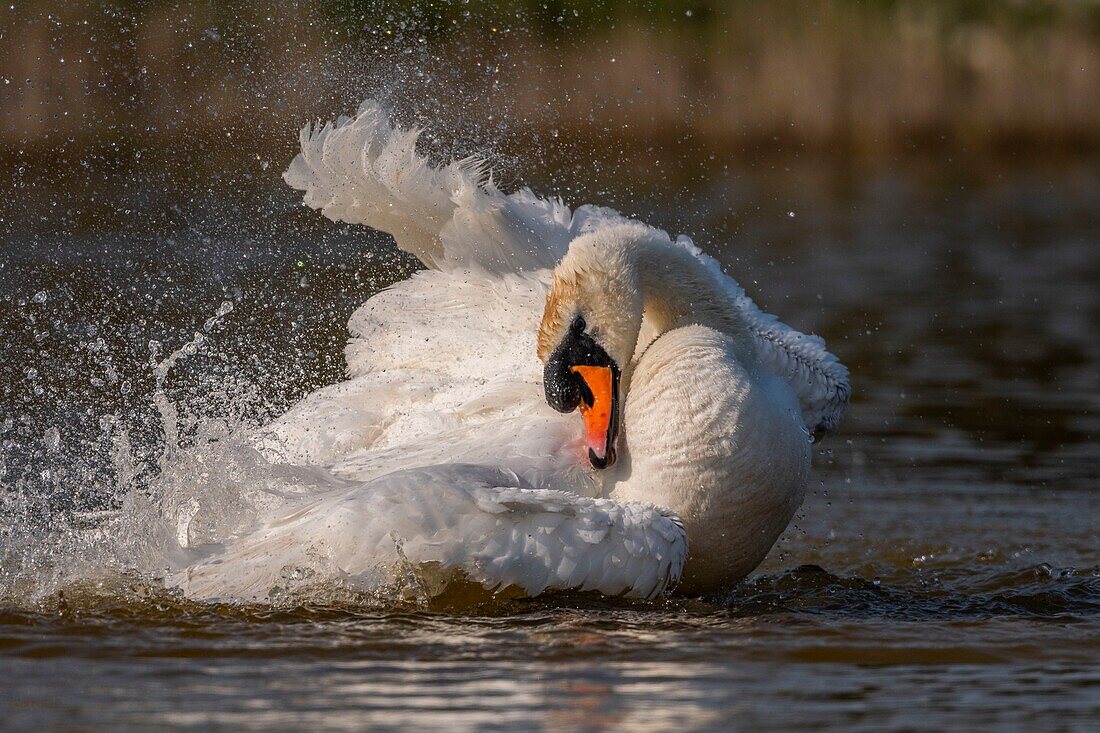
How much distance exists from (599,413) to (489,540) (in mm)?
737

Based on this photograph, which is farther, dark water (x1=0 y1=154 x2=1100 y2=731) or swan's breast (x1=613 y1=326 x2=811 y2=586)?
swan's breast (x1=613 y1=326 x2=811 y2=586)

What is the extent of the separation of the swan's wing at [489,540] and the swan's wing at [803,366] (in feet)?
5.46

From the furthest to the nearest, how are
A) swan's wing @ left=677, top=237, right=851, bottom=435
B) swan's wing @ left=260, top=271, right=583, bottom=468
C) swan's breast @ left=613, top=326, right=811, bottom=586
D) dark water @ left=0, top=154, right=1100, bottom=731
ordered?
swan's wing @ left=677, top=237, right=851, bottom=435, swan's wing @ left=260, top=271, right=583, bottom=468, swan's breast @ left=613, top=326, right=811, bottom=586, dark water @ left=0, top=154, right=1100, bottom=731

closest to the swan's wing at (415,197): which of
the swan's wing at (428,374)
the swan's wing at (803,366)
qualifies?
the swan's wing at (428,374)

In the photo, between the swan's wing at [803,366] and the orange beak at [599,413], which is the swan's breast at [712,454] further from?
the swan's wing at [803,366]

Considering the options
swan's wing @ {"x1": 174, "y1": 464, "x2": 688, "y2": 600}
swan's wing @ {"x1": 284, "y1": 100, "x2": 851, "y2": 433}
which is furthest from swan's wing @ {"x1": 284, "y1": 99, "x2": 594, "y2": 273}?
swan's wing @ {"x1": 174, "y1": 464, "x2": 688, "y2": 600}

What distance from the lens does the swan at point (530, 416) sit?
20.1 feet

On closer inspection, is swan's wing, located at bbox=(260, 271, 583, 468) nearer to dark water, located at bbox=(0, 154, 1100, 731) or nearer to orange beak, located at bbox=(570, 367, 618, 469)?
orange beak, located at bbox=(570, 367, 618, 469)

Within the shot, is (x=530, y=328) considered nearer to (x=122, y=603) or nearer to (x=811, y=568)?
(x=811, y=568)

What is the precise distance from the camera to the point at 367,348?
8.46 meters

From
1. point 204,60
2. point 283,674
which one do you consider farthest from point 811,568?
point 204,60

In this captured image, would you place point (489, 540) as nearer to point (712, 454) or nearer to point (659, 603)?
point (659, 603)

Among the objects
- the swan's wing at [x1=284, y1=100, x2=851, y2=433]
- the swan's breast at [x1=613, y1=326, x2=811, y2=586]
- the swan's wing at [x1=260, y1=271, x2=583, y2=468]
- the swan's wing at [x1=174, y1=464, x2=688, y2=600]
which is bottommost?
the swan's wing at [x1=174, y1=464, x2=688, y2=600]

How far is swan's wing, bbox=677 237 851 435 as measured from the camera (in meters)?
7.68
